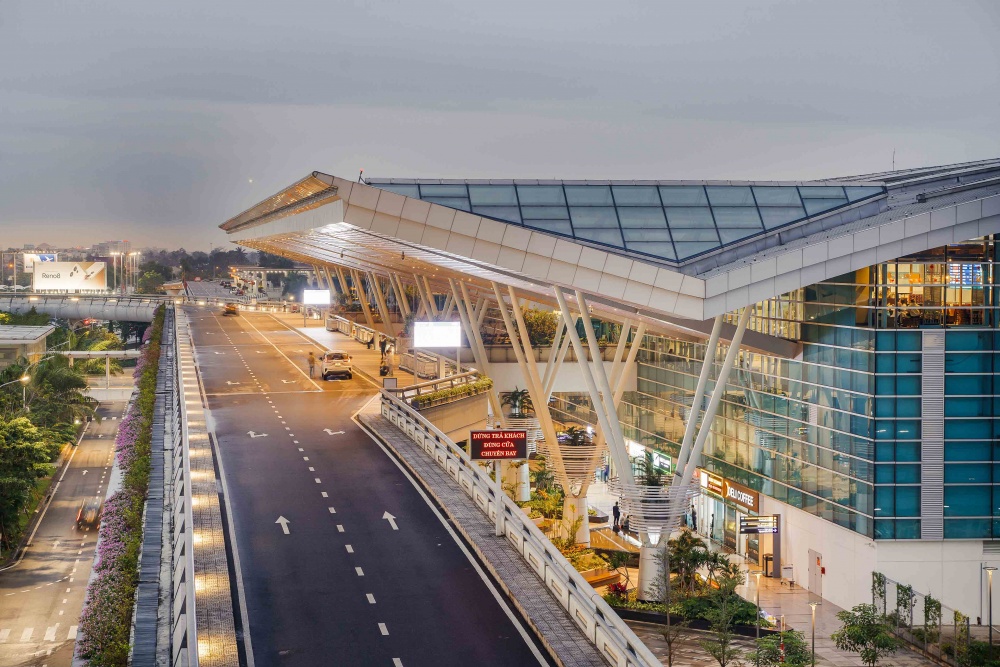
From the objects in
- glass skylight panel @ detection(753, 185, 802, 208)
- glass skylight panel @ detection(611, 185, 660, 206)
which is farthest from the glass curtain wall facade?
glass skylight panel @ detection(611, 185, 660, 206)

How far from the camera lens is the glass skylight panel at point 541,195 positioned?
108ft

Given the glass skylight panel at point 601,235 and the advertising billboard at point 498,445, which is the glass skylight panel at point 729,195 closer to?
the glass skylight panel at point 601,235

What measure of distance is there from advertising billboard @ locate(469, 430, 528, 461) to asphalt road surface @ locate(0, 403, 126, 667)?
699 inches

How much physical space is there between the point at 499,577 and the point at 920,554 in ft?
66.5

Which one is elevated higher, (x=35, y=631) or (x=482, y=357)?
(x=482, y=357)

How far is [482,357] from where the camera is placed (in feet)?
191

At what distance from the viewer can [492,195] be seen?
32875 millimetres

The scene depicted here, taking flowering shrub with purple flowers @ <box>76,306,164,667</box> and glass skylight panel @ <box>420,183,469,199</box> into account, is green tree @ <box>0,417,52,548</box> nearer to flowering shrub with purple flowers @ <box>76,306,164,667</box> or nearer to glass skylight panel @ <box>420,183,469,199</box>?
flowering shrub with purple flowers @ <box>76,306,164,667</box>

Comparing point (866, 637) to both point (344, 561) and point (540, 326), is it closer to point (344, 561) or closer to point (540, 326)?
point (344, 561)

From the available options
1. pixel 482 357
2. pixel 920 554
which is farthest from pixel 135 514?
pixel 482 357

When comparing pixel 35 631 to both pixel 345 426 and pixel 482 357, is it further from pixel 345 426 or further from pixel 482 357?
pixel 482 357

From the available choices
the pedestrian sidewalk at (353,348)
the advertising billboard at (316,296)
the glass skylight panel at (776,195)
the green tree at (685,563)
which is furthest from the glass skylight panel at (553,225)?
the advertising billboard at (316,296)

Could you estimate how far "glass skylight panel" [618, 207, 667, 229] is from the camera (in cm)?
3284

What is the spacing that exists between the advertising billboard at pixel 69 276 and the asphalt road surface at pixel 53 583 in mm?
82778
